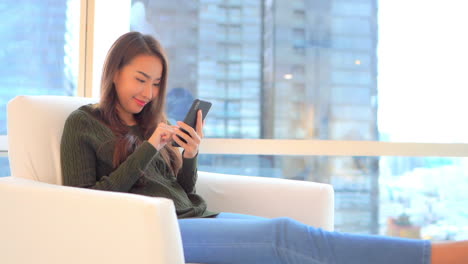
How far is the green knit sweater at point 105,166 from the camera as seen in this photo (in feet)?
5.03

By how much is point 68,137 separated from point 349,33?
75.9 inches

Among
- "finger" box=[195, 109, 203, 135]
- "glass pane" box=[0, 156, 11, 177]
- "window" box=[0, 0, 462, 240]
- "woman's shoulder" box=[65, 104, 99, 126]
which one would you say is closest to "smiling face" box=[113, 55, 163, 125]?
"woman's shoulder" box=[65, 104, 99, 126]

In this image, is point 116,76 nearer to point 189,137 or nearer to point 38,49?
point 189,137

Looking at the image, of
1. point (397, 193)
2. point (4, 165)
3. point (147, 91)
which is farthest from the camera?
point (397, 193)

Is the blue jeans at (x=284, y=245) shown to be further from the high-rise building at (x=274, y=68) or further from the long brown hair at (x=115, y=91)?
the high-rise building at (x=274, y=68)

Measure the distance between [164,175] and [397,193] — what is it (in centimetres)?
180

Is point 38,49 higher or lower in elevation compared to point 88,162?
higher

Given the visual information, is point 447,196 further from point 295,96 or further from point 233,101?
point 233,101

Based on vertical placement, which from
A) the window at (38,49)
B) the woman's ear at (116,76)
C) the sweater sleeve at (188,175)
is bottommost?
the sweater sleeve at (188,175)

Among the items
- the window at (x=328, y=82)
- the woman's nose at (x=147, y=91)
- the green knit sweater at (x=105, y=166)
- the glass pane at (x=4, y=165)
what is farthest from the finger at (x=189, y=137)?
the glass pane at (x=4, y=165)

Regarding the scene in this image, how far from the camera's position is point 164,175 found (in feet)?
5.90

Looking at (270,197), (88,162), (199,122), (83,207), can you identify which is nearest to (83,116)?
(88,162)

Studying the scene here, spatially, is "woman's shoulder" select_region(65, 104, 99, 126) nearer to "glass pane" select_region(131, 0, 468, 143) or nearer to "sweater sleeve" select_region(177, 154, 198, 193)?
"sweater sleeve" select_region(177, 154, 198, 193)

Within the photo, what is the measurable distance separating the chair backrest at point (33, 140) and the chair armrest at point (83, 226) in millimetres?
135
